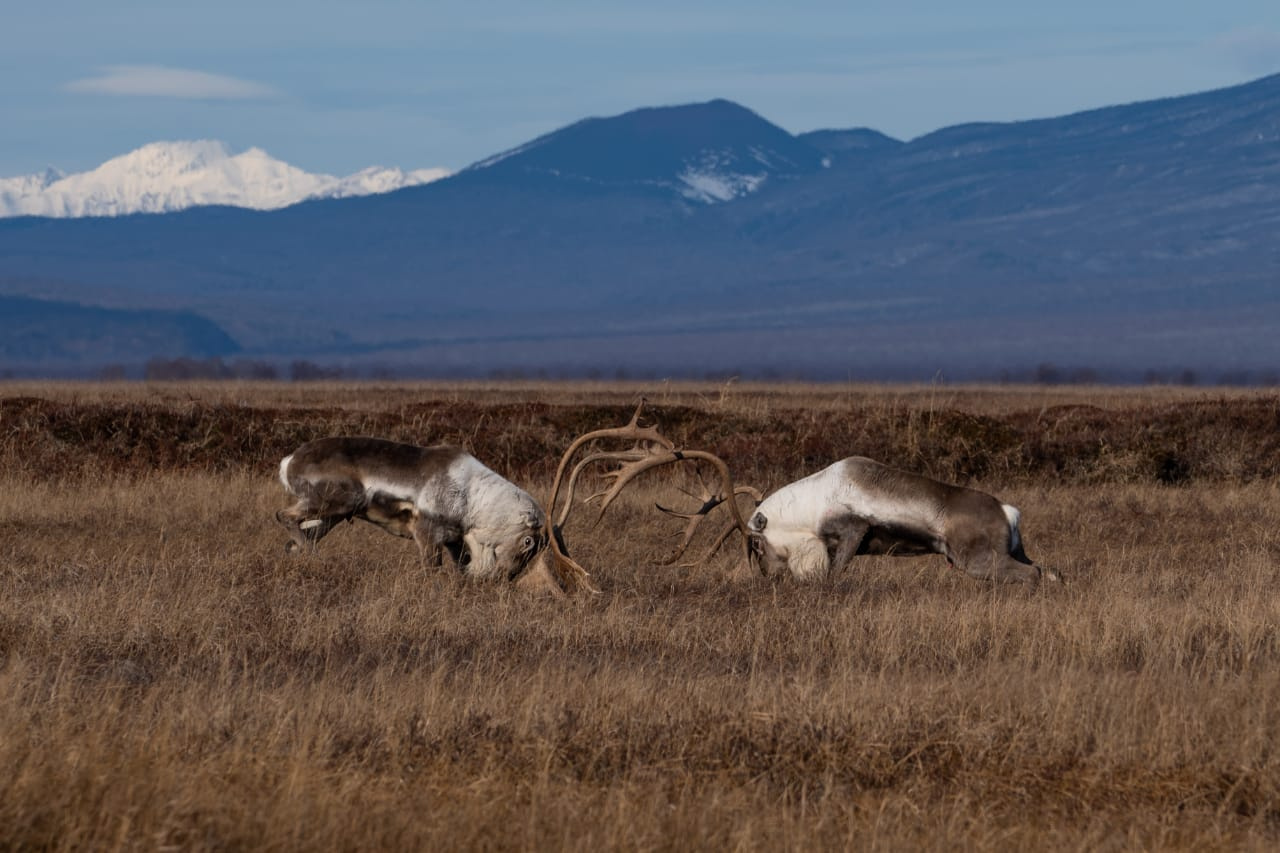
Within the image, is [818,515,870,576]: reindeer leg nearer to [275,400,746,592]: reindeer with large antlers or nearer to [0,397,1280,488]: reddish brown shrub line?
[275,400,746,592]: reindeer with large antlers

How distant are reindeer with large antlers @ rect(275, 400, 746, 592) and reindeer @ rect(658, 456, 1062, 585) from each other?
1.43 ft

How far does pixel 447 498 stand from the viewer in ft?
46.1

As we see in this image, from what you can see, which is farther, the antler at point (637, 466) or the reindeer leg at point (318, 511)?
the reindeer leg at point (318, 511)

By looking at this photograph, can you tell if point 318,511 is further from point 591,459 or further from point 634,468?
point 634,468

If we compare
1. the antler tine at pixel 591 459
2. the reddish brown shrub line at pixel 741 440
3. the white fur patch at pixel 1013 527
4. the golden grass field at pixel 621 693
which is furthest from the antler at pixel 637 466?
the reddish brown shrub line at pixel 741 440

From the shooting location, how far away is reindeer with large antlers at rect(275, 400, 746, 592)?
14023mm

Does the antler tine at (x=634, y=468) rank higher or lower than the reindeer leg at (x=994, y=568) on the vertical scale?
higher

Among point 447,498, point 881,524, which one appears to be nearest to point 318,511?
point 447,498

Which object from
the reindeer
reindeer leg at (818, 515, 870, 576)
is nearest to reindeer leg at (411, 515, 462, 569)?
the reindeer

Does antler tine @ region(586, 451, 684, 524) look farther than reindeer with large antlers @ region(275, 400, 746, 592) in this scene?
No

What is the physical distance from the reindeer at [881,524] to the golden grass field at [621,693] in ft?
1.00

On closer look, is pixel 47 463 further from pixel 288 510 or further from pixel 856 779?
pixel 856 779

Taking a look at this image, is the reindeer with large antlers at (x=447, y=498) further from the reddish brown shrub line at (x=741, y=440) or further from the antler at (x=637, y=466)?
the reddish brown shrub line at (x=741, y=440)

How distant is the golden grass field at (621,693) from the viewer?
7582mm
